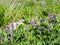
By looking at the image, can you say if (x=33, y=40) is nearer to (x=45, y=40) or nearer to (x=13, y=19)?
(x=45, y=40)

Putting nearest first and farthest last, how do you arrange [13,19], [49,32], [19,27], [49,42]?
1. [49,42]
2. [49,32]
3. [19,27]
4. [13,19]

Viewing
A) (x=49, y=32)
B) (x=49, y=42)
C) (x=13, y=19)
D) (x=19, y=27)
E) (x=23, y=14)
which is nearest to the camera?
(x=49, y=42)

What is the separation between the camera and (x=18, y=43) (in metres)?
4.15

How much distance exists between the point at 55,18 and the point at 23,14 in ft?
3.50

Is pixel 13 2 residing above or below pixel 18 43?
above

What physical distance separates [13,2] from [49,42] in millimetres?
1688

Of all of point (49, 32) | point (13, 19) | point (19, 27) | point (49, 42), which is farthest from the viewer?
point (13, 19)

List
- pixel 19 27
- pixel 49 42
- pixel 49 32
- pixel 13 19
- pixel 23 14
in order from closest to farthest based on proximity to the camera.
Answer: pixel 49 42, pixel 49 32, pixel 19 27, pixel 13 19, pixel 23 14

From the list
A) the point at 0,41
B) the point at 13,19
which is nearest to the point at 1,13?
the point at 13,19

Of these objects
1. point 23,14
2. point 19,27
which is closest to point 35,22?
point 19,27

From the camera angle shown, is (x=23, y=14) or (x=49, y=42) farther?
(x=23, y=14)

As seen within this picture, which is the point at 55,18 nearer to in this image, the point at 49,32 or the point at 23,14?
the point at 49,32

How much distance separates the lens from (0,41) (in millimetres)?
4273

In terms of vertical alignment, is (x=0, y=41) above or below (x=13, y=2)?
below
